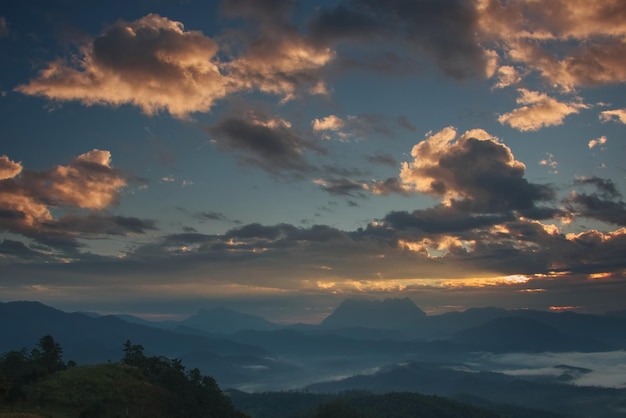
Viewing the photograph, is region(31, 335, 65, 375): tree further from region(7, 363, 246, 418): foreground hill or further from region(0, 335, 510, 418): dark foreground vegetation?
region(7, 363, 246, 418): foreground hill

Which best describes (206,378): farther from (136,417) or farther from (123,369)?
(136,417)

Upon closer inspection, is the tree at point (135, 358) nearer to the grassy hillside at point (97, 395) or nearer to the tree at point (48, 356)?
the grassy hillside at point (97, 395)

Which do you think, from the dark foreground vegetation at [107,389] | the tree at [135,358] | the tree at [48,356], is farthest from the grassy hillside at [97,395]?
the tree at [48,356]

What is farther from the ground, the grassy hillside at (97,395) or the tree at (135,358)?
the tree at (135,358)

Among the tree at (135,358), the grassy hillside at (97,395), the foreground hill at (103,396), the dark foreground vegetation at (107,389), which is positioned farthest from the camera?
the tree at (135,358)

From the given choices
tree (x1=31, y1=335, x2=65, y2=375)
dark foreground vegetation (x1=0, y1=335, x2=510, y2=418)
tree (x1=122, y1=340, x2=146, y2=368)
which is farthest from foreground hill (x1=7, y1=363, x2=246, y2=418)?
tree (x1=31, y1=335, x2=65, y2=375)

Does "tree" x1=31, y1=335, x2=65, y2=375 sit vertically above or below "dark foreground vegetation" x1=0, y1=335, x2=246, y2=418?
above

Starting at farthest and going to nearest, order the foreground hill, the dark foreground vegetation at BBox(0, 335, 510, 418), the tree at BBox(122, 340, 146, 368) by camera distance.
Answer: the tree at BBox(122, 340, 146, 368)
the foreground hill
the dark foreground vegetation at BBox(0, 335, 510, 418)

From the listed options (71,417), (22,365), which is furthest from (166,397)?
(22,365)

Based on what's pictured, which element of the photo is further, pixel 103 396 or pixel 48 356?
pixel 48 356

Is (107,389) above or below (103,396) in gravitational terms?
above

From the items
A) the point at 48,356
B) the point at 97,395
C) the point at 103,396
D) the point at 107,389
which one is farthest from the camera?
the point at 48,356

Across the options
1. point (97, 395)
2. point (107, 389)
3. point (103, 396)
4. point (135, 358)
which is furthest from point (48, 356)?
point (103, 396)

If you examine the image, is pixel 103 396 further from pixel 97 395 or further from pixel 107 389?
pixel 107 389
